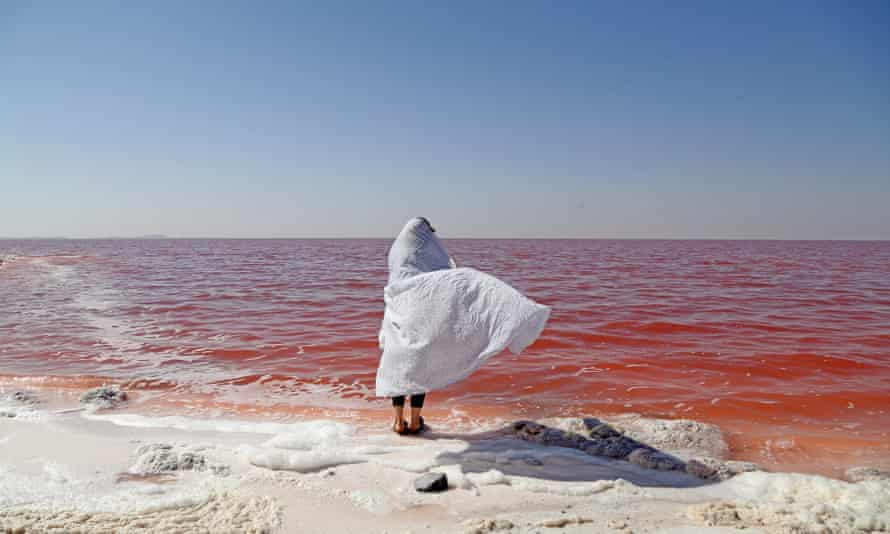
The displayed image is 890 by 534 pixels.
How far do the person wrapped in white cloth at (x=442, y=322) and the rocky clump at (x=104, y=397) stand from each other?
10.3ft

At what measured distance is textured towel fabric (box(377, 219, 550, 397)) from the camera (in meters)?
Result: 3.34

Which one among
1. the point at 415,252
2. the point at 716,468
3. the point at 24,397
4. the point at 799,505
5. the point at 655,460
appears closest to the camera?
the point at 799,505

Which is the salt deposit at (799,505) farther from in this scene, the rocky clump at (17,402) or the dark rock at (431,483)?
the rocky clump at (17,402)

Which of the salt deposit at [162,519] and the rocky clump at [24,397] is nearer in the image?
the salt deposit at [162,519]

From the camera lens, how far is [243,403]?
206 inches

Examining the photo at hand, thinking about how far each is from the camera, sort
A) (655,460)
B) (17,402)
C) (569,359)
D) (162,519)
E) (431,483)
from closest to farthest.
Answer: (162,519), (431,483), (655,460), (17,402), (569,359)

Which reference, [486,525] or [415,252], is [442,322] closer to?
[415,252]

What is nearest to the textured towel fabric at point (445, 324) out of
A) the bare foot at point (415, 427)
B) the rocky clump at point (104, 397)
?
the bare foot at point (415, 427)

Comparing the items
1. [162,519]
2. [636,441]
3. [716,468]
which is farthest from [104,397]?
[716,468]

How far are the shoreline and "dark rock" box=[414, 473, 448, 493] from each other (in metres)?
0.06

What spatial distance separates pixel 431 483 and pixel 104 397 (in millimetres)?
4071

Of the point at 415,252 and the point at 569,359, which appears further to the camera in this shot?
the point at 569,359

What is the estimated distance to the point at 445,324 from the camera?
356 cm

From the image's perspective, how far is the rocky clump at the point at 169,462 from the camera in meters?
3.19
